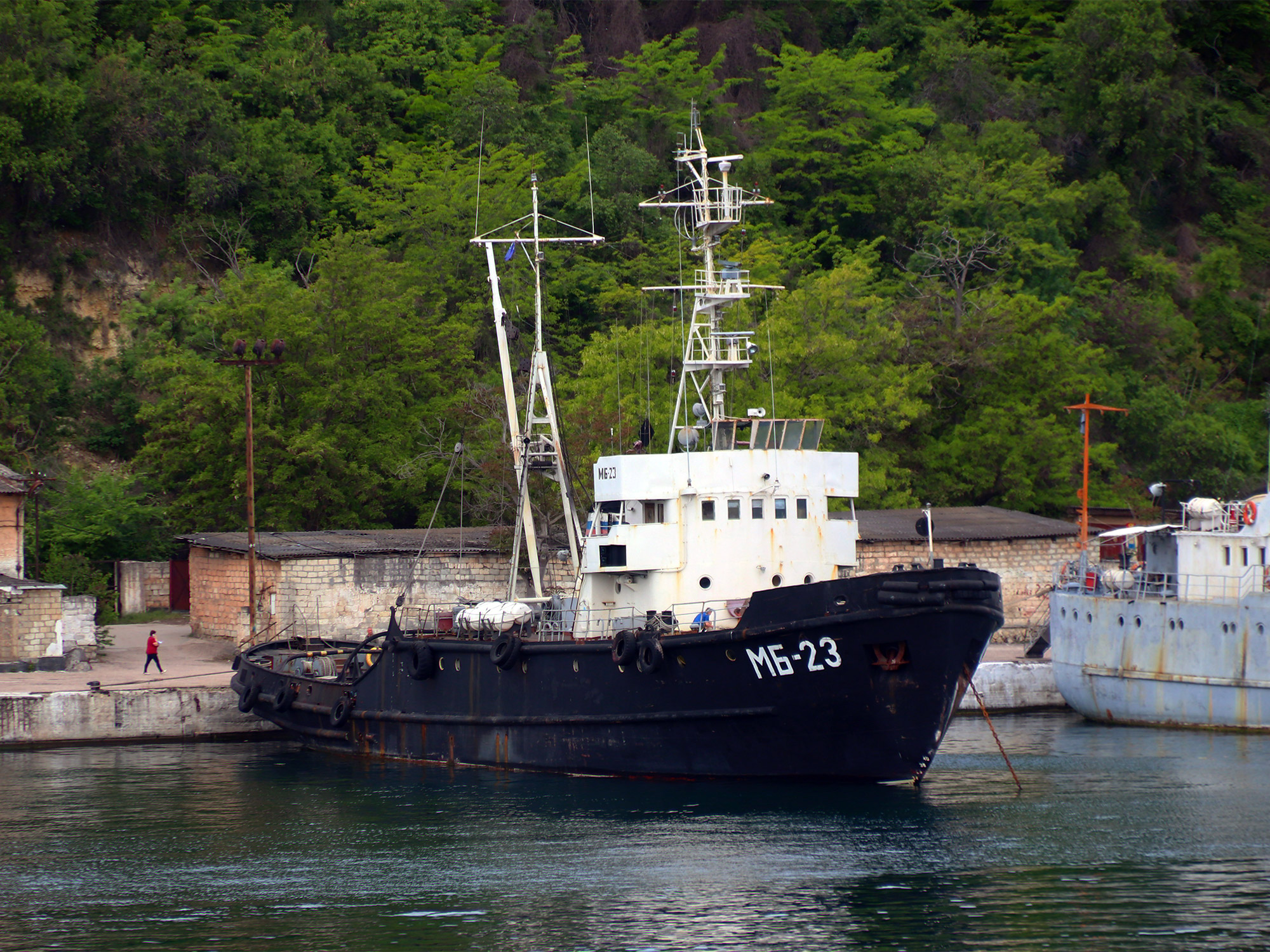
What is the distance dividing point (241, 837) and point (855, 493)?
1079cm

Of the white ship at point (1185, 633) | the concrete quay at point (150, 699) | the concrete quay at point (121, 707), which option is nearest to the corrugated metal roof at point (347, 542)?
the concrete quay at point (150, 699)

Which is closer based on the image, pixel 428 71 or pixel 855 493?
pixel 855 493

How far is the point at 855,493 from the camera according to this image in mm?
24078

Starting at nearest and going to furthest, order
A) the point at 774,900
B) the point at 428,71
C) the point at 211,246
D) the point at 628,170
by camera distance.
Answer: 1. the point at 774,900
2. the point at 211,246
3. the point at 628,170
4. the point at 428,71

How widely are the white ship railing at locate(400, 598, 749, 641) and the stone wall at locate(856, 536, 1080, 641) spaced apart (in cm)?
1056

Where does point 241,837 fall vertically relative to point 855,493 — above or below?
below

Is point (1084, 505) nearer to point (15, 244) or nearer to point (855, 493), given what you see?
point (855, 493)

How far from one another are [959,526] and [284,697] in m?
16.9

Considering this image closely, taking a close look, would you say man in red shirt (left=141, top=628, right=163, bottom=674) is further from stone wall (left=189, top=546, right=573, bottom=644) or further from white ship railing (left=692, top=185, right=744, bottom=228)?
white ship railing (left=692, top=185, right=744, bottom=228)

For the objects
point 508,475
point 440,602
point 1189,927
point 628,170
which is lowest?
point 1189,927

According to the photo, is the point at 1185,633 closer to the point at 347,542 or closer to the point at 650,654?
the point at 650,654

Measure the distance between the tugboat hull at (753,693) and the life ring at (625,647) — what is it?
252 millimetres

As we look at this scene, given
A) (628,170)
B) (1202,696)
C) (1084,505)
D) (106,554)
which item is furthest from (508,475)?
(628,170)

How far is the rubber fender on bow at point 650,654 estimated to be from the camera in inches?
826
